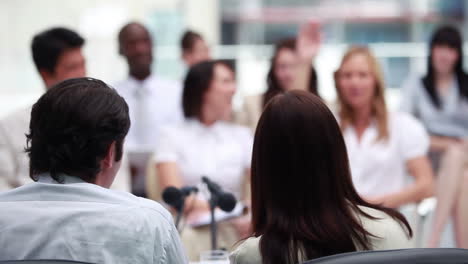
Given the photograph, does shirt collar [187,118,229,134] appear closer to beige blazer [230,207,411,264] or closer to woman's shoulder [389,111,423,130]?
woman's shoulder [389,111,423,130]

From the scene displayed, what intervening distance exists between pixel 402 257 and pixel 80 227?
2.46ft

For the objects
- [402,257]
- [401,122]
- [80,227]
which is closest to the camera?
[402,257]

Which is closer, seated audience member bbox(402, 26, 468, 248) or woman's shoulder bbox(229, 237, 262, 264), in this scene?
woman's shoulder bbox(229, 237, 262, 264)

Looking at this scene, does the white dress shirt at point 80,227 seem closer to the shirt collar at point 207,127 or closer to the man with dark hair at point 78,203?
the man with dark hair at point 78,203

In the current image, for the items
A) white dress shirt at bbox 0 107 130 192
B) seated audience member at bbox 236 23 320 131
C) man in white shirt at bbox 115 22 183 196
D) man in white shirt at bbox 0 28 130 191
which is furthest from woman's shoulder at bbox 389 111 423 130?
white dress shirt at bbox 0 107 130 192

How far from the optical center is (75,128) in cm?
192

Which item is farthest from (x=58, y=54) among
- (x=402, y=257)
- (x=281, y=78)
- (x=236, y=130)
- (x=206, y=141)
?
(x=402, y=257)

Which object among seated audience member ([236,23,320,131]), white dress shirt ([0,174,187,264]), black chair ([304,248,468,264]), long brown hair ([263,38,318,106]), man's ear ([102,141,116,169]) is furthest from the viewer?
long brown hair ([263,38,318,106])

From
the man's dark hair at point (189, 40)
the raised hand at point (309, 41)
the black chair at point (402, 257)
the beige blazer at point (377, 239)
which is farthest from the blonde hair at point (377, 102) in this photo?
the black chair at point (402, 257)

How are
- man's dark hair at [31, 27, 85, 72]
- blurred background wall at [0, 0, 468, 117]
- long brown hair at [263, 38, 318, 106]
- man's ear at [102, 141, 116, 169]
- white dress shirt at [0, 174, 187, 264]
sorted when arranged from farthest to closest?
blurred background wall at [0, 0, 468, 117], long brown hair at [263, 38, 318, 106], man's dark hair at [31, 27, 85, 72], man's ear at [102, 141, 116, 169], white dress shirt at [0, 174, 187, 264]

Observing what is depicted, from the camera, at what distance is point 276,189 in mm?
2023

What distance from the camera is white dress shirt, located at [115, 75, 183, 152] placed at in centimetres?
503

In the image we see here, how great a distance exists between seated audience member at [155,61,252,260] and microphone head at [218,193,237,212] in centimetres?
109

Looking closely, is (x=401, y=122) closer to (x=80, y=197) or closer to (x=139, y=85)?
(x=139, y=85)
